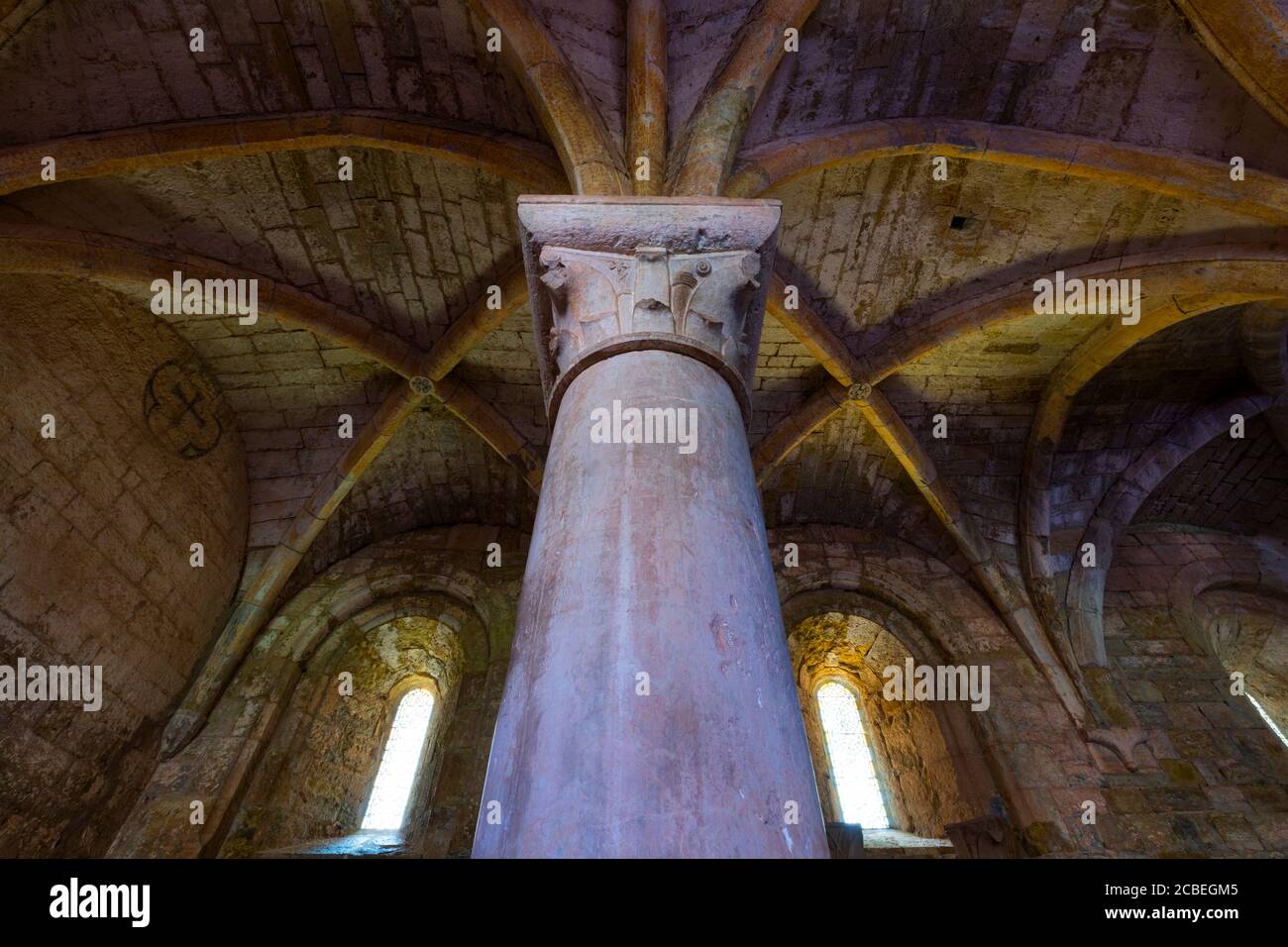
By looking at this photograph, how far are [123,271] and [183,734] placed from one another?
3900 mm

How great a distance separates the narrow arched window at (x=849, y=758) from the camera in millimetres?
6332

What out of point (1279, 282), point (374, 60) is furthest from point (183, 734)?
point (1279, 282)

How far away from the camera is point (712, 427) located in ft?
6.96

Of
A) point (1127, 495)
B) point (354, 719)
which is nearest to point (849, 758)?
point (1127, 495)

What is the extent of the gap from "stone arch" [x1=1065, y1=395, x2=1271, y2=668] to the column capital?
6115 mm

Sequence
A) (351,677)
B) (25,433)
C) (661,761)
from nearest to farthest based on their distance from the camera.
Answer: (661,761) → (25,433) → (351,677)

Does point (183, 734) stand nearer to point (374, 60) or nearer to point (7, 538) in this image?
point (7, 538)

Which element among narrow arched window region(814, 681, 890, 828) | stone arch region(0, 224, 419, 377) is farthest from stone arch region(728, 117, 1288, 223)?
narrow arched window region(814, 681, 890, 828)

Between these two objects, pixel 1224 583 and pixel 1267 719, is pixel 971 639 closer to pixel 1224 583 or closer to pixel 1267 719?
pixel 1267 719

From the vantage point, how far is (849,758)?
6.71 m

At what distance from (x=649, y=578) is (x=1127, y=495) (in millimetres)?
7816

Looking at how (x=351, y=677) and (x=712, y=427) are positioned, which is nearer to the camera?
(x=712, y=427)

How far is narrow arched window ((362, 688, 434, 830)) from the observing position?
20.1 ft
